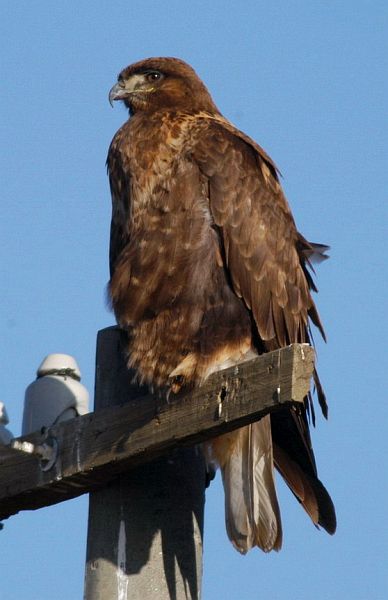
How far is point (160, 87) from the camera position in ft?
20.1

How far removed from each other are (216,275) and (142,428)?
1.15m

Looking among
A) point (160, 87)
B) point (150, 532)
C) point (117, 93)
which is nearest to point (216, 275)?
point (150, 532)

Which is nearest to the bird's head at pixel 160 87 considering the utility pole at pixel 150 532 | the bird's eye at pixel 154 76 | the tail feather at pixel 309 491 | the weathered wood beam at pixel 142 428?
the bird's eye at pixel 154 76

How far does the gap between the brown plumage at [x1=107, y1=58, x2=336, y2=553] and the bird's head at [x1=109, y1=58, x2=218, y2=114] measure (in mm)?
366

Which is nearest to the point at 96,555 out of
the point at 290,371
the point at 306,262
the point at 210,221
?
the point at 290,371

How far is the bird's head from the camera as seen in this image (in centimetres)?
596

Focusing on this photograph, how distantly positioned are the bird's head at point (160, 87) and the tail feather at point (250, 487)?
210cm

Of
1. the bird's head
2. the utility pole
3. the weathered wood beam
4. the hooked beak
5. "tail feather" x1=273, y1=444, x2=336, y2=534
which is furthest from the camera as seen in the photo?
the hooked beak

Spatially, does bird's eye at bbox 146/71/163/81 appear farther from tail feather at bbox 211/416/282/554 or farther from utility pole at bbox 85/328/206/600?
utility pole at bbox 85/328/206/600

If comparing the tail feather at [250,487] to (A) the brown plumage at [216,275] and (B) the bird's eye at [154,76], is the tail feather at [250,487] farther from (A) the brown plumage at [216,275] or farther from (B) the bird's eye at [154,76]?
(B) the bird's eye at [154,76]

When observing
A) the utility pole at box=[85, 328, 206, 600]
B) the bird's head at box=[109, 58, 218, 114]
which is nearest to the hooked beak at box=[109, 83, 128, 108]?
the bird's head at box=[109, 58, 218, 114]

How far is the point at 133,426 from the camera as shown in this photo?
154 inches

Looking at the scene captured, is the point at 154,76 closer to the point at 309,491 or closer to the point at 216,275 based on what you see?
the point at 216,275

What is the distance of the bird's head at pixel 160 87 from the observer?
5961mm
